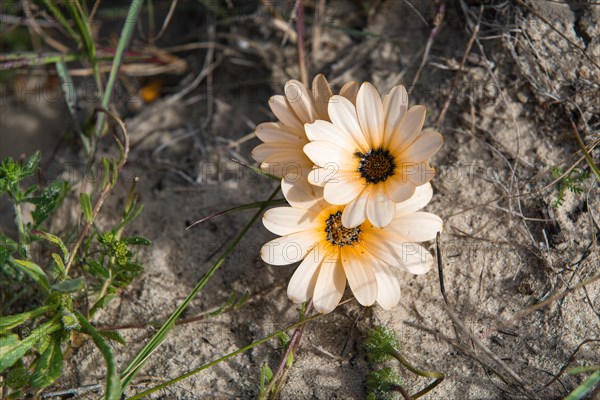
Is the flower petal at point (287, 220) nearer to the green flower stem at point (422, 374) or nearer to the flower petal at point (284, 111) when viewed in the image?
the flower petal at point (284, 111)

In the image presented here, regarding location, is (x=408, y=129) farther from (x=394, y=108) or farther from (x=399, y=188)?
(x=399, y=188)

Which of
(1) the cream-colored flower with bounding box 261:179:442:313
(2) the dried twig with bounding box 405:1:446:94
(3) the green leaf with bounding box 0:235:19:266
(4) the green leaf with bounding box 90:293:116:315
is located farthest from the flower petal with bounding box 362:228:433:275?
(3) the green leaf with bounding box 0:235:19:266

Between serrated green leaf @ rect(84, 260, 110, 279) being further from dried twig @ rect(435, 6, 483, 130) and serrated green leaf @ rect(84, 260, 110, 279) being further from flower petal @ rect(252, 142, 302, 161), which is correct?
dried twig @ rect(435, 6, 483, 130)

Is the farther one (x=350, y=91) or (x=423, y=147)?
(x=350, y=91)

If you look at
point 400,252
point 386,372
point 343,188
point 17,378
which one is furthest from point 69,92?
point 386,372

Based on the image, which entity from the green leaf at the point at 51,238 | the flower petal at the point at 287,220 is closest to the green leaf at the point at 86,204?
the green leaf at the point at 51,238

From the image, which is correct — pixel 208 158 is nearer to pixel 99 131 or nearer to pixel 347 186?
pixel 99 131
